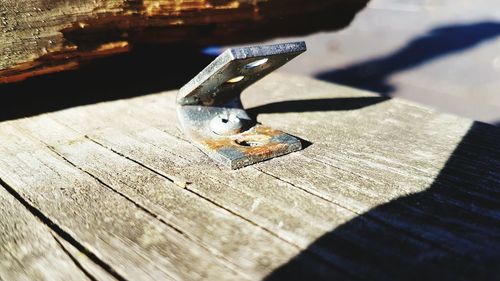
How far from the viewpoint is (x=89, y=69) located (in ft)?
6.44

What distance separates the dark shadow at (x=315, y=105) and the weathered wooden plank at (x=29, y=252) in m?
0.98

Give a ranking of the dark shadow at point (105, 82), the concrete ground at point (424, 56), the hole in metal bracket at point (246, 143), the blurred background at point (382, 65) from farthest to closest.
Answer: the concrete ground at point (424, 56)
the blurred background at point (382, 65)
the dark shadow at point (105, 82)
the hole in metal bracket at point (246, 143)

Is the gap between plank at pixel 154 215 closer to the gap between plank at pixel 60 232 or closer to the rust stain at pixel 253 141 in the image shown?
the gap between plank at pixel 60 232

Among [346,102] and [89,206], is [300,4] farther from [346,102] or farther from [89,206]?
[89,206]

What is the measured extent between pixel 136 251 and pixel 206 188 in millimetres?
302

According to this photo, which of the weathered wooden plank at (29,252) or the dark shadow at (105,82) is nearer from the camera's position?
the weathered wooden plank at (29,252)

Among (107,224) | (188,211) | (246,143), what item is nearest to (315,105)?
(246,143)

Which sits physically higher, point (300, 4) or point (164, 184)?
point (300, 4)

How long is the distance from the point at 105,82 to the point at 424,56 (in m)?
6.51

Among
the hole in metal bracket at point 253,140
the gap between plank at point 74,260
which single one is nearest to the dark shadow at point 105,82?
the hole in metal bracket at point 253,140

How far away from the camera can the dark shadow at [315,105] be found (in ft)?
6.00

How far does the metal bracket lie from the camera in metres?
1.27

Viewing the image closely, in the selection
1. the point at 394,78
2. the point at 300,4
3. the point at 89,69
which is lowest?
the point at 394,78

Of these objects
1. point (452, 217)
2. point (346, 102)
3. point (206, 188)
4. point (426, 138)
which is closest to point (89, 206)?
point (206, 188)
